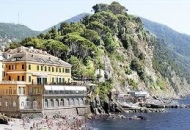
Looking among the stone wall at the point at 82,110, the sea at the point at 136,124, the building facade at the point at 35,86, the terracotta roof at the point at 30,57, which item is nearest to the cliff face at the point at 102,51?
the stone wall at the point at 82,110

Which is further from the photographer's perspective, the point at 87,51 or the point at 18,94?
the point at 87,51

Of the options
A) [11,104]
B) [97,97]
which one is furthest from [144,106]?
[11,104]

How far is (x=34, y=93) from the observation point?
9000cm

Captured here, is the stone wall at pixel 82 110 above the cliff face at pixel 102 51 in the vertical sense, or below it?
below

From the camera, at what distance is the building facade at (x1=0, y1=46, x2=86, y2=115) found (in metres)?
86.8

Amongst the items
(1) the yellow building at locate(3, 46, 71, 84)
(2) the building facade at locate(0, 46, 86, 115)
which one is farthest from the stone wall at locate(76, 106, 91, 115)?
(1) the yellow building at locate(3, 46, 71, 84)

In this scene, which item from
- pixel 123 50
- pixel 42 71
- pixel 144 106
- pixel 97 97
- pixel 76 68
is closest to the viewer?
pixel 42 71

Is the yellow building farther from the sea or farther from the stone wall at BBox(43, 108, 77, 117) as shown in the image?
the sea

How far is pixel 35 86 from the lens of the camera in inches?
3546

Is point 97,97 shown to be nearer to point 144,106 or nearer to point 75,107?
point 75,107

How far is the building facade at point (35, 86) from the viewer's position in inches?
3418

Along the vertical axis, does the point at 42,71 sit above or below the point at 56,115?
above

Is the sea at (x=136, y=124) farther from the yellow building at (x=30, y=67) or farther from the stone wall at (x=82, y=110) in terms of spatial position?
the yellow building at (x=30, y=67)

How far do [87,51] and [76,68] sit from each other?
13.5 metres
